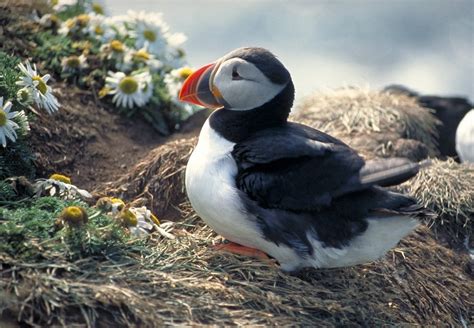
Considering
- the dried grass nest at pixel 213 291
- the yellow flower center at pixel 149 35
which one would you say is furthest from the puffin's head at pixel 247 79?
the yellow flower center at pixel 149 35

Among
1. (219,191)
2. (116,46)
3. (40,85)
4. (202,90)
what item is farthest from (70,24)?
(219,191)

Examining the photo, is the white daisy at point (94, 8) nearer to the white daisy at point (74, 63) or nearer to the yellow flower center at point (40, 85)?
the white daisy at point (74, 63)

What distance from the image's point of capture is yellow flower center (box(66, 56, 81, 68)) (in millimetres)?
6859

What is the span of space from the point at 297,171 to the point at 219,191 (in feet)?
1.34

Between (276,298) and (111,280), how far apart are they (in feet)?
2.68

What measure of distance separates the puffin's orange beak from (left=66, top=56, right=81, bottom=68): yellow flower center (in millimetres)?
2065

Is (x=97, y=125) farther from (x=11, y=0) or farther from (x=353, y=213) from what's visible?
(x=353, y=213)

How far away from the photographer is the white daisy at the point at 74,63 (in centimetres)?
A: 686

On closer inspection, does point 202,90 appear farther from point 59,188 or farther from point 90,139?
point 90,139

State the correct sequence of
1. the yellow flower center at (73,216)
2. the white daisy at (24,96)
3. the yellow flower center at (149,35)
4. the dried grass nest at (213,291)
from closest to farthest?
the dried grass nest at (213,291), the yellow flower center at (73,216), the white daisy at (24,96), the yellow flower center at (149,35)

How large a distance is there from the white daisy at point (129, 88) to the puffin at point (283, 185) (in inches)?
80.9

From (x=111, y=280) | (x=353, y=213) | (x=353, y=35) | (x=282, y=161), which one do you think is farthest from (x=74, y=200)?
(x=353, y=35)

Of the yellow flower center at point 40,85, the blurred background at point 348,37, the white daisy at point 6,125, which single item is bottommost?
the blurred background at point 348,37

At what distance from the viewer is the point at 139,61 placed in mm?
7219
